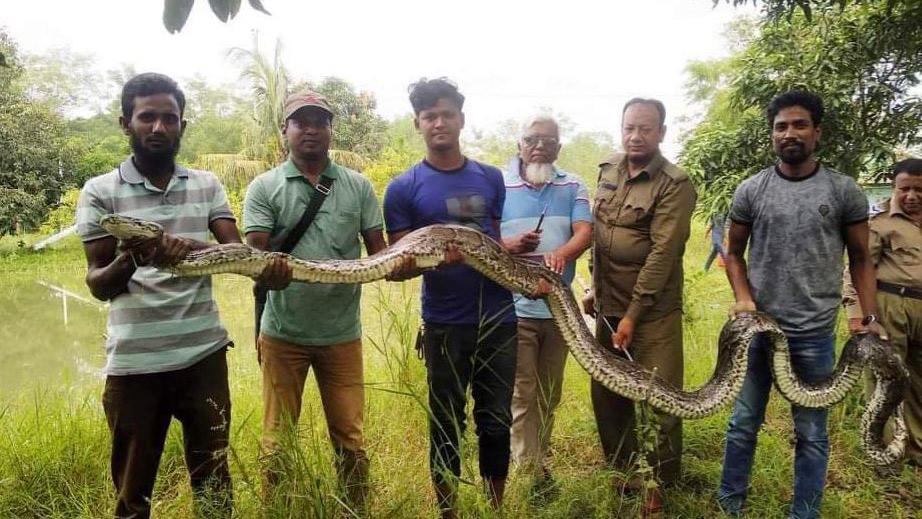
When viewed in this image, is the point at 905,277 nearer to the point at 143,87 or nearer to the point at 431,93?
the point at 431,93

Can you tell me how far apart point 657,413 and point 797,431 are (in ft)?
2.65

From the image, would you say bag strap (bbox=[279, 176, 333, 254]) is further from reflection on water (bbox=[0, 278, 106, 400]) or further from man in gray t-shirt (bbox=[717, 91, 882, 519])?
reflection on water (bbox=[0, 278, 106, 400])

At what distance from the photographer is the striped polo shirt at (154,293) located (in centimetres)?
269

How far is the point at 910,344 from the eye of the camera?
14.1 feet

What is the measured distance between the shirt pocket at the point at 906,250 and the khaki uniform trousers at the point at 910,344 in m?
0.27

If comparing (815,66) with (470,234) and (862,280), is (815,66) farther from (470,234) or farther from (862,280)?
(470,234)

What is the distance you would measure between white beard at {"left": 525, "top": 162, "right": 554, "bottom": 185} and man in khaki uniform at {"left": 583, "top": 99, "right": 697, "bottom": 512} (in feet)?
1.41

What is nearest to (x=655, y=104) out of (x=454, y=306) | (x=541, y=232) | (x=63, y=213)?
(x=541, y=232)

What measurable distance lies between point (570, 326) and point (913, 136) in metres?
4.42

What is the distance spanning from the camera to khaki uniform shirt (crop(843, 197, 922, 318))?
13.7 feet

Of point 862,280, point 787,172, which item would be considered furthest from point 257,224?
point 862,280

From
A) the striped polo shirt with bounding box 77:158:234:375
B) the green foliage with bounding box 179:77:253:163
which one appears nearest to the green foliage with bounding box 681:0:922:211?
the striped polo shirt with bounding box 77:158:234:375

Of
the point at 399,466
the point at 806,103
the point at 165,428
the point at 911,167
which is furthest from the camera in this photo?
the point at 911,167

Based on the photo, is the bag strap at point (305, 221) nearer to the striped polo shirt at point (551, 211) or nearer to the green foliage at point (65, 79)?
the striped polo shirt at point (551, 211)
